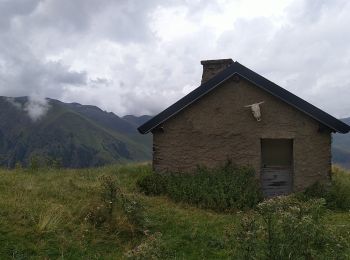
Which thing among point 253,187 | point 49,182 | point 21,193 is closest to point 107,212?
point 21,193

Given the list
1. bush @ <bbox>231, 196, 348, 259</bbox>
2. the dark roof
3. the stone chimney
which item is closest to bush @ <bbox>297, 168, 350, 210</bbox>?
the dark roof

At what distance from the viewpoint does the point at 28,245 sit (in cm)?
846

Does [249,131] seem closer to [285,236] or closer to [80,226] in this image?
[80,226]

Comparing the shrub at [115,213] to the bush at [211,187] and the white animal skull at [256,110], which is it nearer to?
the bush at [211,187]

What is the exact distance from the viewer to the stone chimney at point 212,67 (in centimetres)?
1876

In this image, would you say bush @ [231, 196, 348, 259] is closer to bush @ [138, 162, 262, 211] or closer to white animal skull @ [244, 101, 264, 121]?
bush @ [138, 162, 262, 211]

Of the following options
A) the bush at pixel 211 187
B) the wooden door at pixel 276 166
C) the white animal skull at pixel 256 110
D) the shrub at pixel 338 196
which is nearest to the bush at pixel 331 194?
the shrub at pixel 338 196

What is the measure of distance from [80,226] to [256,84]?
8.34m

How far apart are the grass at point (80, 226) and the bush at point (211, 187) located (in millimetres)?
576

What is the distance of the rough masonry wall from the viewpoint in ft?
48.6

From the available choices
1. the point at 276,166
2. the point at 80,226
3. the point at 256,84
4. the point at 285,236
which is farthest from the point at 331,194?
the point at 285,236

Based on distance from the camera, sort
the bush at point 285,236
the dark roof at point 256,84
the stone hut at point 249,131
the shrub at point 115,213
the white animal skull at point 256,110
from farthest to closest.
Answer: the stone hut at point 249,131
the white animal skull at point 256,110
the dark roof at point 256,84
the shrub at point 115,213
the bush at point 285,236

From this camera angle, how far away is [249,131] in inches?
595

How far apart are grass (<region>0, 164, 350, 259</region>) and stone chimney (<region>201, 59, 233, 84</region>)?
7004 millimetres
